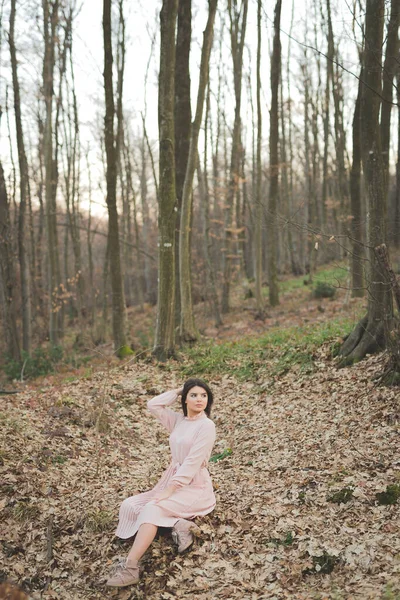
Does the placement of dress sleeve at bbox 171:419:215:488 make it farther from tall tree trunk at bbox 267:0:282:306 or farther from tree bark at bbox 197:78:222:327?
tall tree trunk at bbox 267:0:282:306

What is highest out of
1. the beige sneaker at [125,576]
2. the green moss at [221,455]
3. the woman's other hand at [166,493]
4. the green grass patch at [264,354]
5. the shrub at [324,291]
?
the shrub at [324,291]

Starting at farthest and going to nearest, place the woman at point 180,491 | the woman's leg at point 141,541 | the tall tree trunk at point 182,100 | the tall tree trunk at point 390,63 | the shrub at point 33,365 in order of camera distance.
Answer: the shrub at point 33,365 < the tall tree trunk at point 182,100 < the tall tree trunk at point 390,63 < the woman at point 180,491 < the woman's leg at point 141,541

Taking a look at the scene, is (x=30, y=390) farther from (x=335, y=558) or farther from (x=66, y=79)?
(x=66, y=79)

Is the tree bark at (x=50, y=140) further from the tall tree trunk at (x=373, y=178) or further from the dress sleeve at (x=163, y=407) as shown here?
the dress sleeve at (x=163, y=407)

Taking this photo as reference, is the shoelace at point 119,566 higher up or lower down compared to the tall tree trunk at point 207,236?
lower down

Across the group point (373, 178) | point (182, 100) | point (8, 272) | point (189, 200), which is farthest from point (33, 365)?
point (373, 178)

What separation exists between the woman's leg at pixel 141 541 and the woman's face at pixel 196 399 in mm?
1131

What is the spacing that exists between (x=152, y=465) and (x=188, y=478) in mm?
2445

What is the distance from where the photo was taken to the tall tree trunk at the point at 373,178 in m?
8.12

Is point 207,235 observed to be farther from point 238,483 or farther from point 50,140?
point 238,483

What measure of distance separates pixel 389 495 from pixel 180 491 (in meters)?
2.06

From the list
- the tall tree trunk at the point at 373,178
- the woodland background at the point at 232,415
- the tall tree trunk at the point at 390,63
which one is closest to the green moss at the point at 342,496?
the woodland background at the point at 232,415

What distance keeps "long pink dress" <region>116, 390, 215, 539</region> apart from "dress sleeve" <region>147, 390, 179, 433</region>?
128mm

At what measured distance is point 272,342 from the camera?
11.9 m
